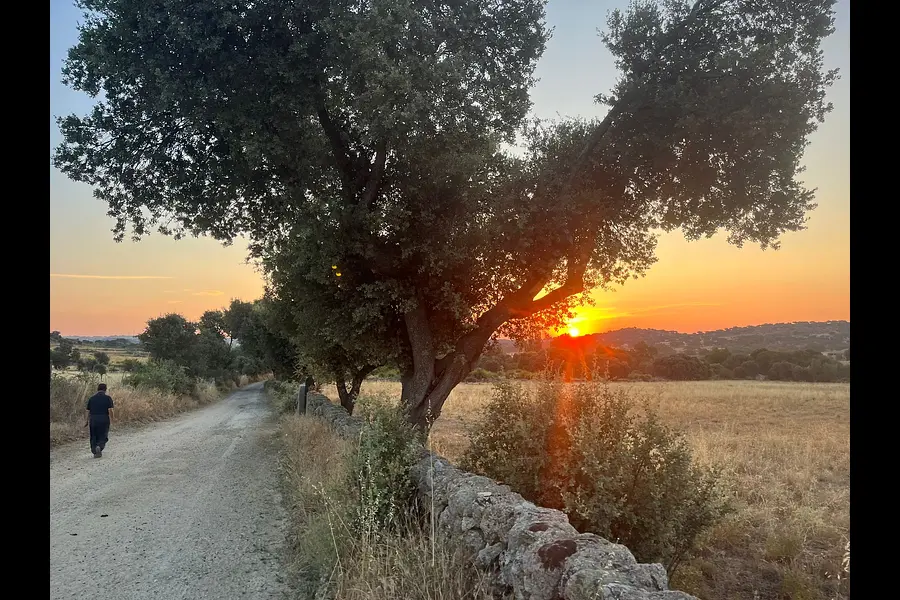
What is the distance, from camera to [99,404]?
45.2 ft

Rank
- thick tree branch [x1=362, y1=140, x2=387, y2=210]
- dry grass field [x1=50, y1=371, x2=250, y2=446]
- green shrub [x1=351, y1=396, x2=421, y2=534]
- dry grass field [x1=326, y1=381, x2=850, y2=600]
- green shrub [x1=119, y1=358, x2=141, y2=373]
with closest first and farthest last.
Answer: dry grass field [x1=326, y1=381, x2=850, y2=600] < green shrub [x1=351, y1=396, x2=421, y2=534] < thick tree branch [x1=362, y1=140, x2=387, y2=210] < dry grass field [x1=50, y1=371, x2=250, y2=446] < green shrub [x1=119, y1=358, x2=141, y2=373]

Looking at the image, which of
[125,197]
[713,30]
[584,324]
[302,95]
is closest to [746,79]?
[713,30]

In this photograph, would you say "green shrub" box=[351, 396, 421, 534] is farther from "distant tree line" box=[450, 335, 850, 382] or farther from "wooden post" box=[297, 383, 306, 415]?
"wooden post" box=[297, 383, 306, 415]

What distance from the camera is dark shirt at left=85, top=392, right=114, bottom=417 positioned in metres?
13.7

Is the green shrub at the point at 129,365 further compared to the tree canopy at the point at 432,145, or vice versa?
the green shrub at the point at 129,365

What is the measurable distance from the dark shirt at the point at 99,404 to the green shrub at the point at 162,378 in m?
10.6

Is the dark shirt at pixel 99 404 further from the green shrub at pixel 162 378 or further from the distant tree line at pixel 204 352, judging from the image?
the green shrub at pixel 162 378

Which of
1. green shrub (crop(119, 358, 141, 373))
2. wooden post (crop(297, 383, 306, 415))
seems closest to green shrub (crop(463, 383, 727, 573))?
wooden post (crop(297, 383, 306, 415))

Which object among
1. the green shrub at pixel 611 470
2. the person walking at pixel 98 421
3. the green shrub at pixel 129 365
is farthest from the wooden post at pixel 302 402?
the green shrub at pixel 611 470

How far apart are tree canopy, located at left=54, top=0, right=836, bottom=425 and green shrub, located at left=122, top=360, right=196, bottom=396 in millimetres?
15313

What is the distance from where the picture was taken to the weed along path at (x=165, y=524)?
6324 mm

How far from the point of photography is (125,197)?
1173 cm
